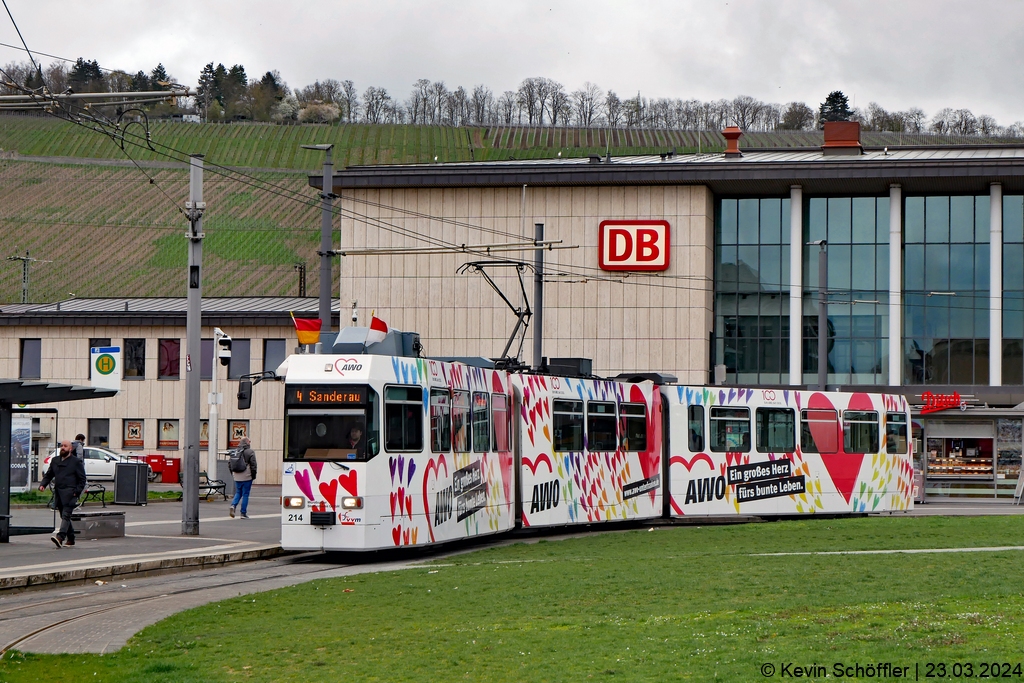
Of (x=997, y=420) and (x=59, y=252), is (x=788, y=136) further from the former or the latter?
(x=997, y=420)

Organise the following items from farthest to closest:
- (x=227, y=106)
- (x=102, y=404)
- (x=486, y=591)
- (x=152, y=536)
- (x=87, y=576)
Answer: (x=227, y=106), (x=102, y=404), (x=152, y=536), (x=87, y=576), (x=486, y=591)

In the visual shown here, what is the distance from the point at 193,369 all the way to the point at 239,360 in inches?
995

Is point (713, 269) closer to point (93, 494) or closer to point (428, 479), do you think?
point (93, 494)

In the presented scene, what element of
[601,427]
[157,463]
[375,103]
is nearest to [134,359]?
[157,463]

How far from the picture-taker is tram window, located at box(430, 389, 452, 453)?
20.8 metres

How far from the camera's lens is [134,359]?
49375mm

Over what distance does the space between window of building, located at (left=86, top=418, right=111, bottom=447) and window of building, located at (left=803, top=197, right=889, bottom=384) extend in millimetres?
26188

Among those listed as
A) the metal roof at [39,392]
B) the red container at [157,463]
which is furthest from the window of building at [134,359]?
the metal roof at [39,392]

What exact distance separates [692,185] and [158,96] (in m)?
29.9

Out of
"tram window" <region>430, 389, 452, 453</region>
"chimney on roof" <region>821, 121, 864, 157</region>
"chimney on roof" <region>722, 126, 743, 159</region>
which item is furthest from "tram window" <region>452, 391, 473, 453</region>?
"chimney on roof" <region>821, 121, 864, 157</region>

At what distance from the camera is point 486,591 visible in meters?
14.8

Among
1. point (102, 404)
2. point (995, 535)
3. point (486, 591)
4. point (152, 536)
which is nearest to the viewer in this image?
point (486, 591)

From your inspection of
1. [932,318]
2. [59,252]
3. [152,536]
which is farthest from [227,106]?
[152,536]

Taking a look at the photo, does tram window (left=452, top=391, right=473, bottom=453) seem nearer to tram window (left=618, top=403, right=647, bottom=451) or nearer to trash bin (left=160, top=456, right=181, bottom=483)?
tram window (left=618, top=403, right=647, bottom=451)
